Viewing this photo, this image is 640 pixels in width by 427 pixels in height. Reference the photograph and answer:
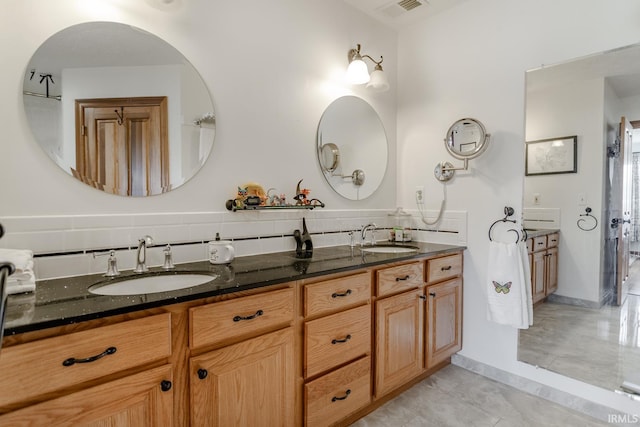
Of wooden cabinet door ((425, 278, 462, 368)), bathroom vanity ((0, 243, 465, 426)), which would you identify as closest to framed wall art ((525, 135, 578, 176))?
bathroom vanity ((0, 243, 465, 426))

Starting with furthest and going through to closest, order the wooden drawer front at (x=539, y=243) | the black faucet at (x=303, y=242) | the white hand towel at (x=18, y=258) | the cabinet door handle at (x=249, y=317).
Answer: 1. the wooden drawer front at (x=539, y=243)
2. the black faucet at (x=303, y=242)
3. the cabinet door handle at (x=249, y=317)
4. the white hand towel at (x=18, y=258)

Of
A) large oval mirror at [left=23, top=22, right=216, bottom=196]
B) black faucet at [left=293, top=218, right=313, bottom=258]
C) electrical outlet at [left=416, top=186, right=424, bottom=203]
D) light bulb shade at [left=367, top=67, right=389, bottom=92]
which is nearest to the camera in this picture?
large oval mirror at [left=23, top=22, right=216, bottom=196]

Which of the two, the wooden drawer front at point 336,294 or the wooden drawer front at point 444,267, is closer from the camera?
the wooden drawer front at point 336,294

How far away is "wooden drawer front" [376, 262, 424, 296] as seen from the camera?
1827 millimetres

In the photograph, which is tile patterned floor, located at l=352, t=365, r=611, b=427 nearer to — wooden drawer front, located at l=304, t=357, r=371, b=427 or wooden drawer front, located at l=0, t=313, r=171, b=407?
wooden drawer front, located at l=304, t=357, r=371, b=427

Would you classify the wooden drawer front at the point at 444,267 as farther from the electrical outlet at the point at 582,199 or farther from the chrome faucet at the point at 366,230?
the electrical outlet at the point at 582,199

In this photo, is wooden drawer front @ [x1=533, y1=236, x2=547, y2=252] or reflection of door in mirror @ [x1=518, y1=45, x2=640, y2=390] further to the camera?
wooden drawer front @ [x1=533, y1=236, x2=547, y2=252]

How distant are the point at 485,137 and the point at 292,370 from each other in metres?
1.90

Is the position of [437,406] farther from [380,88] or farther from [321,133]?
[380,88]

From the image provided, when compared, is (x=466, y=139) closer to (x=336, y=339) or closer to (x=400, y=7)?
(x=400, y=7)

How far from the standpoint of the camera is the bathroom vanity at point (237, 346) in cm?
92

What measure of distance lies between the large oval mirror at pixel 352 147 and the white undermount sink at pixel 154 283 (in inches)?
46.7

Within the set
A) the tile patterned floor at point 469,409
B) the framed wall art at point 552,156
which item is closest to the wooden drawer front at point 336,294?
the tile patterned floor at point 469,409

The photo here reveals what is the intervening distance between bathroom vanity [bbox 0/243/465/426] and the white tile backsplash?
0.11 m
